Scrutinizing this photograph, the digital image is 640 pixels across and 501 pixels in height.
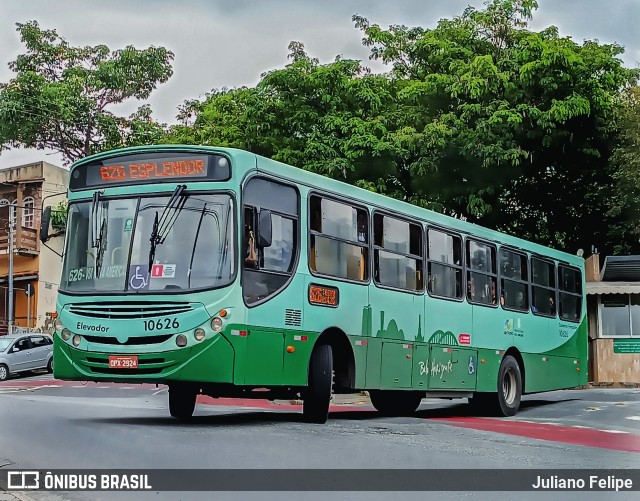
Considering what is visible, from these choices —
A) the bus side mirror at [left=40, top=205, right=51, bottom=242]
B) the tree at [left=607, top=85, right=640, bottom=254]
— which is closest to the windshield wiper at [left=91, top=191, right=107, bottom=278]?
the bus side mirror at [left=40, top=205, right=51, bottom=242]

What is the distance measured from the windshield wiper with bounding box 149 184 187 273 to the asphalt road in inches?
84.5

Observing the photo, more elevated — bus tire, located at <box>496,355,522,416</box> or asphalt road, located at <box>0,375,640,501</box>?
bus tire, located at <box>496,355,522,416</box>

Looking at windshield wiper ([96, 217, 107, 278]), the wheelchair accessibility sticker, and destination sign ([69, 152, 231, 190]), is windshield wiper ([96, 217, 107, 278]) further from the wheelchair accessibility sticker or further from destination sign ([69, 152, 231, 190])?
destination sign ([69, 152, 231, 190])

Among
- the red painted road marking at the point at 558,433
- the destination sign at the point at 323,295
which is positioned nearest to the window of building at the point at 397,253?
the destination sign at the point at 323,295

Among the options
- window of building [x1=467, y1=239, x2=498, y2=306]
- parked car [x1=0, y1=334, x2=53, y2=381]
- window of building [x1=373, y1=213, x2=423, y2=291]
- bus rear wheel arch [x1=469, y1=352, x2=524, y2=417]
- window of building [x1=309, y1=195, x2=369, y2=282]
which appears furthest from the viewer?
parked car [x1=0, y1=334, x2=53, y2=381]

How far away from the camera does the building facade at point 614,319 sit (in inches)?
1266

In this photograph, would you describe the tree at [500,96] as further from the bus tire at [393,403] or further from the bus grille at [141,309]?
the bus grille at [141,309]

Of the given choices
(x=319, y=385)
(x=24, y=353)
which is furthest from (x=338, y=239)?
(x=24, y=353)

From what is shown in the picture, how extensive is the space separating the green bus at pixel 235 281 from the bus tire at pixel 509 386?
10.0ft

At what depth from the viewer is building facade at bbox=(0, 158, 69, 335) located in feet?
163

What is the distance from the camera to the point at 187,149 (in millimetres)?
13203

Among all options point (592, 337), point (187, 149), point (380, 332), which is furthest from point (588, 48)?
point (187, 149)

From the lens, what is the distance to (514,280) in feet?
66.6
